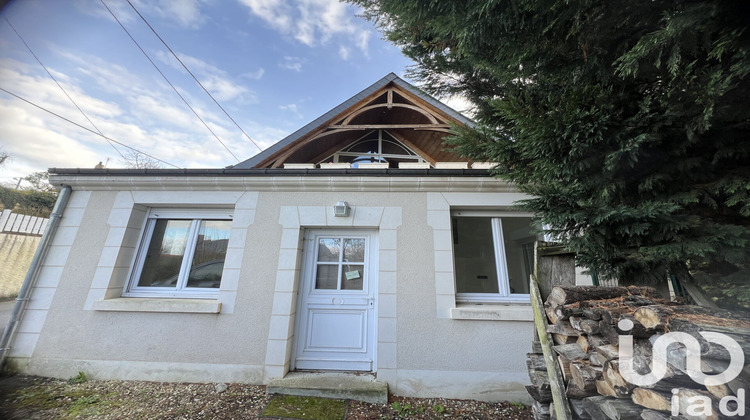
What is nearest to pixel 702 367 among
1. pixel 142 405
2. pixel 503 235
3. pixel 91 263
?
pixel 503 235

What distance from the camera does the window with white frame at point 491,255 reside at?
10.9 ft

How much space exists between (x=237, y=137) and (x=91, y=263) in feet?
31.9

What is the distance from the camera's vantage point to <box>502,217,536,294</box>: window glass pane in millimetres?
3393

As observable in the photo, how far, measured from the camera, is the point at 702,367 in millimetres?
901

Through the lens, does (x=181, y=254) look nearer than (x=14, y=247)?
Yes

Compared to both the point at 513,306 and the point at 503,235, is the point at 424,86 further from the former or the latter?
the point at 513,306

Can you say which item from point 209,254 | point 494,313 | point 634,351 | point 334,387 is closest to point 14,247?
point 209,254

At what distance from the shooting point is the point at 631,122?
5.30 feet

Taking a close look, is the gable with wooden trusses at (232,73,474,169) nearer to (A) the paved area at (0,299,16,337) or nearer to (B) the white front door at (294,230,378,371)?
(B) the white front door at (294,230,378,371)

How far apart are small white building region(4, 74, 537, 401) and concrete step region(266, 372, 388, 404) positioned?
155mm

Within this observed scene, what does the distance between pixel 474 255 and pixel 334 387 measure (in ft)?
8.29

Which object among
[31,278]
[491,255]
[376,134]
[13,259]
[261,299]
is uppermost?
[376,134]

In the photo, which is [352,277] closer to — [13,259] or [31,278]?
[31,278]

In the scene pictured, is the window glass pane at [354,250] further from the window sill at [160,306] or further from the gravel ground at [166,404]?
the window sill at [160,306]
